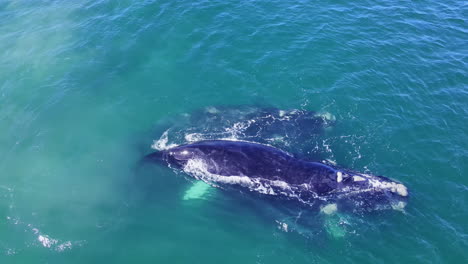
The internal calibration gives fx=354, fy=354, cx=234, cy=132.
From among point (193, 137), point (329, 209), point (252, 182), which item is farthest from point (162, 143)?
point (329, 209)

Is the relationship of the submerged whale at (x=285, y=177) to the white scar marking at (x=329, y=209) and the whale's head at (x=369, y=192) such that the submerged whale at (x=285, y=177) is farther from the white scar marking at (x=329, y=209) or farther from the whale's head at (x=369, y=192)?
the white scar marking at (x=329, y=209)

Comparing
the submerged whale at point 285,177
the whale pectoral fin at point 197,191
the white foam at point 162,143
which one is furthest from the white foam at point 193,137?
the whale pectoral fin at point 197,191

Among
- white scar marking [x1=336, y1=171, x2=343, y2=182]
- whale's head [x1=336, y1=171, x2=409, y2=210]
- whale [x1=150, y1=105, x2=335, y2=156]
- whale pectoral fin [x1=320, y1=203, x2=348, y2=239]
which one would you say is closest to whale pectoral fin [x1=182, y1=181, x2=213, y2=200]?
whale [x1=150, y1=105, x2=335, y2=156]

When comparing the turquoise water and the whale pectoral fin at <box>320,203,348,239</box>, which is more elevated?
the turquoise water

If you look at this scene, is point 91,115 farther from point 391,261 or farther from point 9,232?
point 391,261

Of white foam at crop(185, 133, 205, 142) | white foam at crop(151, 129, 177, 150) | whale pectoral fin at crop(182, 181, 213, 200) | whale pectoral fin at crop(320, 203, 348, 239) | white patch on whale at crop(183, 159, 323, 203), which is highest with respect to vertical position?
white foam at crop(185, 133, 205, 142)

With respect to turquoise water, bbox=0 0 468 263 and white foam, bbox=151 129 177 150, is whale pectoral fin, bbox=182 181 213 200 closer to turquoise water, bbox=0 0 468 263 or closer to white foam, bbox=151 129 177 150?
turquoise water, bbox=0 0 468 263
